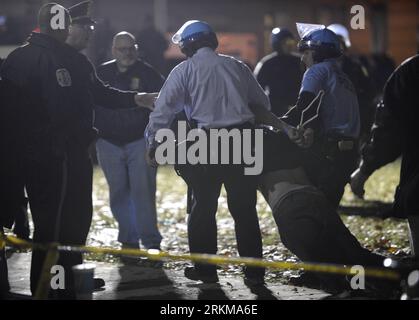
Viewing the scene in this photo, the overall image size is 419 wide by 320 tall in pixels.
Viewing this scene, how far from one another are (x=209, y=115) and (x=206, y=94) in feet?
0.57

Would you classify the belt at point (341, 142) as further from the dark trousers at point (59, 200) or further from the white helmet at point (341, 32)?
the white helmet at point (341, 32)

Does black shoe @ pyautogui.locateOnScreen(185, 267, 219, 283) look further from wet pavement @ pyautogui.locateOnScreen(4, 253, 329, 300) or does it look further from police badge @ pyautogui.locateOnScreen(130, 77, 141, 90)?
police badge @ pyautogui.locateOnScreen(130, 77, 141, 90)

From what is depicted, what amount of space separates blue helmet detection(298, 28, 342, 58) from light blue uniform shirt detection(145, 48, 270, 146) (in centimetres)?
73

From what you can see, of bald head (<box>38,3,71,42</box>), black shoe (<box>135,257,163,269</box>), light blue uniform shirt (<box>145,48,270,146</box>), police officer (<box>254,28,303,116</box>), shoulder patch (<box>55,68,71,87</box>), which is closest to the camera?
shoulder patch (<box>55,68,71,87</box>)

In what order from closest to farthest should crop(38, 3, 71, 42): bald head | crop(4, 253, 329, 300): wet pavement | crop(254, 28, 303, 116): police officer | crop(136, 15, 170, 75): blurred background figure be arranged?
crop(38, 3, 71, 42): bald head < crop(4, 253, 329, 300): wet pavement < crop(254, 28, 303, 116): police officer < crop(136, 15, 170, 75): blurred background figure

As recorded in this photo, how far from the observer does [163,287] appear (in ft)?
29.1

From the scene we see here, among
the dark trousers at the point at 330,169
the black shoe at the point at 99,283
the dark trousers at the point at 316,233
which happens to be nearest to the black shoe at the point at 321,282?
the dark trousers at the point at 316,233

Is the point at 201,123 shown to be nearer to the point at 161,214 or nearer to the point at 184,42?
the point at 184,42

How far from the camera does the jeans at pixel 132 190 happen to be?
10.9 meters

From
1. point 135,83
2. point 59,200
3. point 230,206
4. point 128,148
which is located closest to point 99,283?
point 59,200

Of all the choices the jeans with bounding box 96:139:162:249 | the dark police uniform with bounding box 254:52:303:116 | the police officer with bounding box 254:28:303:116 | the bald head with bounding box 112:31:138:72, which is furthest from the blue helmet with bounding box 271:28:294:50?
the jeans with bounding box 96:139:162:249

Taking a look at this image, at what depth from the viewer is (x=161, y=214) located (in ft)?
46.8

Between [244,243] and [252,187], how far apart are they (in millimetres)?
457

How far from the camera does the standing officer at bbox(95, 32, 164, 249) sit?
10883mm
